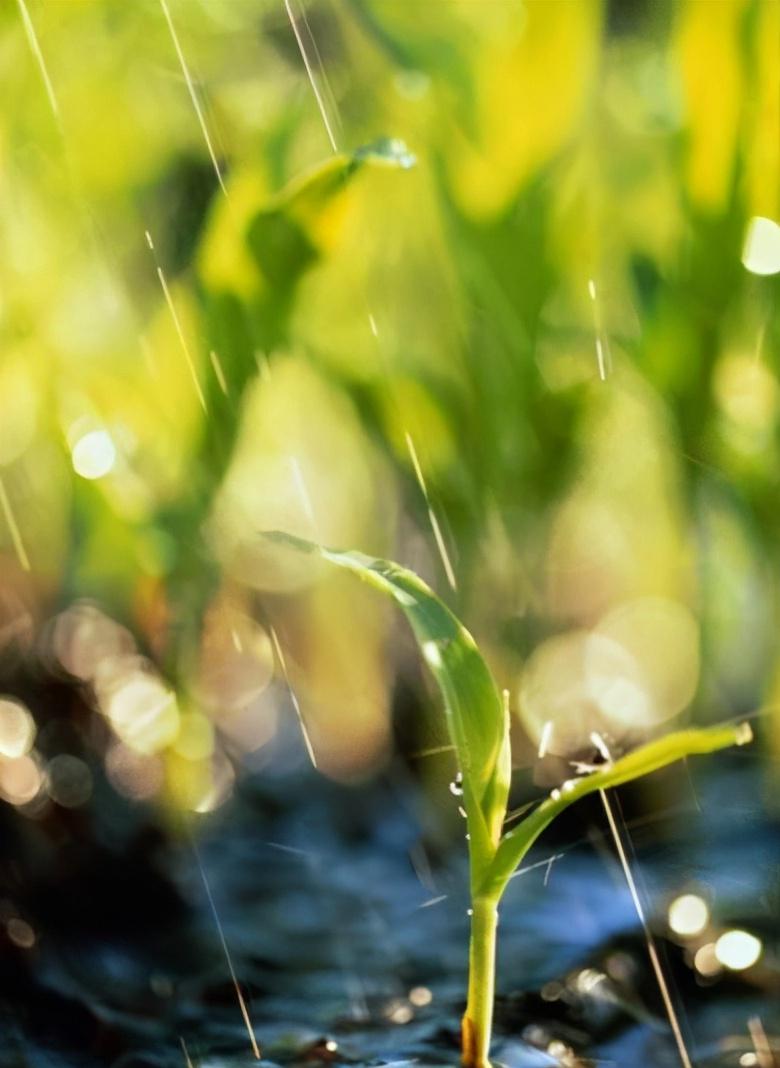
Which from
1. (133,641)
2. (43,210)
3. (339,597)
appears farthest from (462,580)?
(43,210)

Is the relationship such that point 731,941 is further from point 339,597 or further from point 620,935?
point 339,597

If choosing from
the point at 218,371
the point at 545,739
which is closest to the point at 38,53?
the point at 218,371

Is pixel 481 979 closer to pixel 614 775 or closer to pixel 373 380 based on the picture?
pixel 614 775

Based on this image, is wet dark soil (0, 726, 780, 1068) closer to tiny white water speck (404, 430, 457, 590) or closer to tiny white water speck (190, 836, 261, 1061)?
tiny white water speck (190, 836, 261, 1061)

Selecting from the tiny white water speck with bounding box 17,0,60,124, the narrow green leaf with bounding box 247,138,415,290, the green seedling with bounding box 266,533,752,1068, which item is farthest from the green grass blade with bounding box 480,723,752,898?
the tiny white water speck with bounding box 17,0,60,124

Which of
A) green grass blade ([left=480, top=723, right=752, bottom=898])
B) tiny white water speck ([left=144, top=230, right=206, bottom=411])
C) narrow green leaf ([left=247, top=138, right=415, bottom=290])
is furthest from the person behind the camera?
tiny white water speck ([left=144, top=230, right=206, bottom=411])

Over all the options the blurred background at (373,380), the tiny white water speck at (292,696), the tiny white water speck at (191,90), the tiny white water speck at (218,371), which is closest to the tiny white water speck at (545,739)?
the blurred background at (373,380)

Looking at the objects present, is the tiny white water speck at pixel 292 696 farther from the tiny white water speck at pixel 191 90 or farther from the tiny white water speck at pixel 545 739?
the tiny white water speck at pixel 191 90
